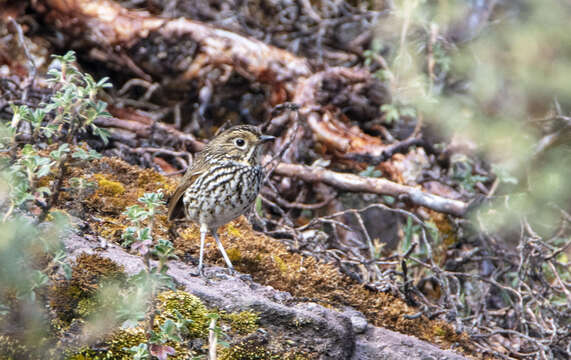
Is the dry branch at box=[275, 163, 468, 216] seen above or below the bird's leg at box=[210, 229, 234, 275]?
below

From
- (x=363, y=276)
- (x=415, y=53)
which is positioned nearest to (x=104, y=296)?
(x=363, y=276)

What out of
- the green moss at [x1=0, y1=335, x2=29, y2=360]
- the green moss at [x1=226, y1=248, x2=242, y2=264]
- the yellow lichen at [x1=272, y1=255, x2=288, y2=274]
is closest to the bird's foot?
the green moss at [x1=226, y1=248, x2=242, y2=264]

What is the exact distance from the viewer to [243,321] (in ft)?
9.77

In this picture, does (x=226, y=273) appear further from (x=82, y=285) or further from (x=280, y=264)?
(x=82, y=285)

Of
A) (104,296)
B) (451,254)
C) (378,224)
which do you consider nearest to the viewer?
(104,296)

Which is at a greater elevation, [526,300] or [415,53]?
[415,53]

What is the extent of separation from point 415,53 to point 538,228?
8.57ft

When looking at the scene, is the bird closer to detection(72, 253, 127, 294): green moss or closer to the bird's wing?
the bird's wing

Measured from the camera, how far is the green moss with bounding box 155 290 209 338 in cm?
280

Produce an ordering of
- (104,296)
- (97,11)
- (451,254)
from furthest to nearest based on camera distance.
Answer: (97,11) → (451,254) → (104,296)

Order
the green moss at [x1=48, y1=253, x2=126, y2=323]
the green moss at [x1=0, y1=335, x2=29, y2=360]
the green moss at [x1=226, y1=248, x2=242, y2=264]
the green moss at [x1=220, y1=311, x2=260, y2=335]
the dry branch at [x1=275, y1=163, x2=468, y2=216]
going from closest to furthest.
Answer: the green moss at [x1=0, y1=335, x2=29, y2=360]
the green moss at [x1=48, y1=253, x2=126, y2=323]
the green moss at [x1=220, y1=311, x2=260, y2=335]
the green moss at [x1=226, y1=248, x2=242, y2=264]
the dry branch at [x1=275, y1=163, x2=468, y2=216]

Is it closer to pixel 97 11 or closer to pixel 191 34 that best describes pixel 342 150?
pixel 191 34

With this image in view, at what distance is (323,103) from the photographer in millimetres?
6656

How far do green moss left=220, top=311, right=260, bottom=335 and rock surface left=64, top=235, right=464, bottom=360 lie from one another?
0.03m
